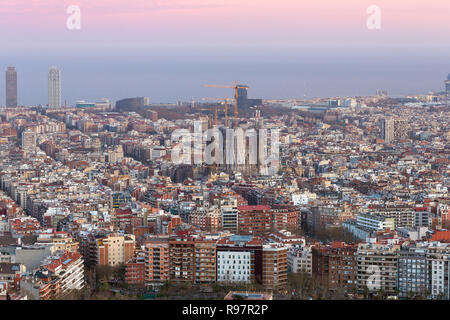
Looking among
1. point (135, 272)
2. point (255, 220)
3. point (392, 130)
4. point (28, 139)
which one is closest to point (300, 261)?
point (135, 272)

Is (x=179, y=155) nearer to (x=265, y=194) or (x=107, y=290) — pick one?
(x=265, y=194)

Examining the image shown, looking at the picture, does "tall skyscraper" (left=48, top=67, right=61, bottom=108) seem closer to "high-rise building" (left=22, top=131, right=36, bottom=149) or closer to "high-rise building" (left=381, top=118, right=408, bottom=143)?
"high-rise building" (left=22, top=131, right=36, bottom=149)

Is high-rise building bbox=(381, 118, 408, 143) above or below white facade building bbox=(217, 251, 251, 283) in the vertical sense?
above

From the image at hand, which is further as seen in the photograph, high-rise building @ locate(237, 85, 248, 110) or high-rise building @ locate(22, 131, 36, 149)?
high-rise building @ locate(237, 85, 248, 110)

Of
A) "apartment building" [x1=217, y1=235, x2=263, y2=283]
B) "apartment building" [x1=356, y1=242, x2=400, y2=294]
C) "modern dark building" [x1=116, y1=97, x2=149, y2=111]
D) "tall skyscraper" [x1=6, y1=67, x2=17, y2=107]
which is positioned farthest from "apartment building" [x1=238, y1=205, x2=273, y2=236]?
"modern dark building" [x1=116, y1=97, x2=149, y2=111]

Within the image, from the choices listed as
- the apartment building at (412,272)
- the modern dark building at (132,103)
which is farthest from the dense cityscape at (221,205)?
the modern dark building at (132,103)

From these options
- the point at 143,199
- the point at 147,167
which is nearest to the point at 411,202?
the point at 143,199
